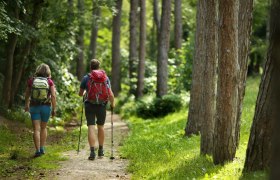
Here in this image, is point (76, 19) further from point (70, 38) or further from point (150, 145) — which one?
point (150, 145)

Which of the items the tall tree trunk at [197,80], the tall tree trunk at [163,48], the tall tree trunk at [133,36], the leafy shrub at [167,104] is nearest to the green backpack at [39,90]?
the tall tree trunk at [197,80]

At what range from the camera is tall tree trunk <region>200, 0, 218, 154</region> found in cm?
1056

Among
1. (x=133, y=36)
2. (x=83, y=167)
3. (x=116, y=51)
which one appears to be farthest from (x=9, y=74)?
(x=116, y=51)

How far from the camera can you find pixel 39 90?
1157 centimetres

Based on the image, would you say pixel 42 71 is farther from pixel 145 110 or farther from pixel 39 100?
pixel 145 110

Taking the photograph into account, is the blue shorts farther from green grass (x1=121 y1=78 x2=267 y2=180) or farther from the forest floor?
green grass (x1=121 y1=78 x2=267 y2=180)

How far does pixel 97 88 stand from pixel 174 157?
96.0 inches

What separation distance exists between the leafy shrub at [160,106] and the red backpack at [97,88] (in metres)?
10.0

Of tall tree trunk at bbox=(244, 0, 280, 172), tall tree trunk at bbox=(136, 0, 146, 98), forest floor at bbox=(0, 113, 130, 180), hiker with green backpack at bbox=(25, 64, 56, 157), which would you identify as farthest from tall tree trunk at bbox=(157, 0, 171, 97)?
tall tree trunk at bbox=(244, 0, 280, 172)

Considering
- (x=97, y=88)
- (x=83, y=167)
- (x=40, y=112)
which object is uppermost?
(x=97, y=88)

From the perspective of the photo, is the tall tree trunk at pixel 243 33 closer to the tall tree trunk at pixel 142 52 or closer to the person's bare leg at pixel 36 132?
the person's bare leg at pixel 36 132

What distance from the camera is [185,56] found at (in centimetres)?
2700

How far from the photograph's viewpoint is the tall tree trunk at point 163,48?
2217cm

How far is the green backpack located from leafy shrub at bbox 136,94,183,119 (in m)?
10.4
